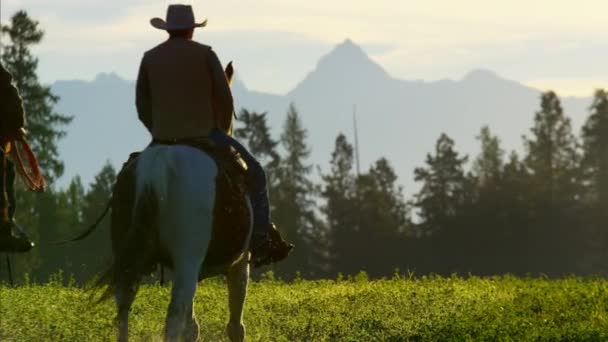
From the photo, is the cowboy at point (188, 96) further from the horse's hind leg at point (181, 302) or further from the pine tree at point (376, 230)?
the pine tree at point (376, 230)

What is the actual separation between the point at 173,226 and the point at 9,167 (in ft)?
4.85

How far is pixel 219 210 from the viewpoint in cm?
1145

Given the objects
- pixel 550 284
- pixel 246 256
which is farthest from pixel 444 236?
pixel 246 256

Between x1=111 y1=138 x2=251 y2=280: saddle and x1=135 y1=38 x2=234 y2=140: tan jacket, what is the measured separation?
0.57 ft

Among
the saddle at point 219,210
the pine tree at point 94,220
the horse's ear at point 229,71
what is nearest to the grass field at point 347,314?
the saddle at point 219,210

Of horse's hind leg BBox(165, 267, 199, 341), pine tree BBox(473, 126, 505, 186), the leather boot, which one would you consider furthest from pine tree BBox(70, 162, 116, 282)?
horse's hind leg BBox(165, 267, 199, 341)

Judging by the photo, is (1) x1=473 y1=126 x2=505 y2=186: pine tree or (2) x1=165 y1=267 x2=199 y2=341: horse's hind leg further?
(1) x1=473 y1=126 x2=505 y2=186: pine tree

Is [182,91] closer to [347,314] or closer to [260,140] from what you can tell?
[347,314]

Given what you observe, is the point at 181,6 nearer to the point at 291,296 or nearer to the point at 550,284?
the point at 291,296

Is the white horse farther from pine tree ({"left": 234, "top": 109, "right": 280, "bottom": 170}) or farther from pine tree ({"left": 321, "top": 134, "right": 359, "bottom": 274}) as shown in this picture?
pine tree ({"left": 234, "top": 109, "right": 280, "bottom": 170})

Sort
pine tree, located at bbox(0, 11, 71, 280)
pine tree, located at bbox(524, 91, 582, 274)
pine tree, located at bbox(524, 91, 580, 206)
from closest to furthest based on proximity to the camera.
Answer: pine tree, located at bbox(0, 11, 71, 280)
pine tree, located at bbox(524, 91, 582, 274)
pine tree, located at bbox(524, 91, 580, 206)

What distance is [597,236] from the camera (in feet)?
352

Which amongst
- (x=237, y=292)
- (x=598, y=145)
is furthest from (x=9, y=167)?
(x=598, y=145)

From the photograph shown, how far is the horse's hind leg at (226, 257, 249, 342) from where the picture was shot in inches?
498
